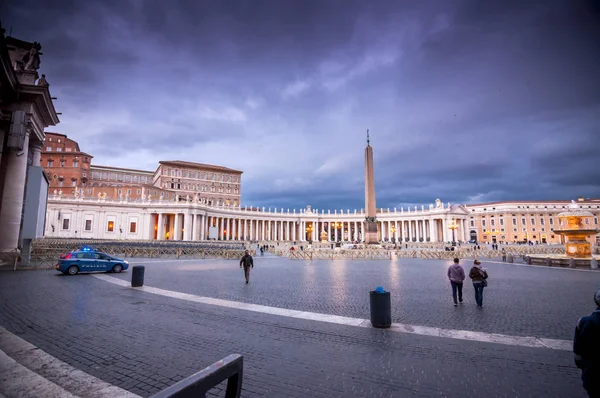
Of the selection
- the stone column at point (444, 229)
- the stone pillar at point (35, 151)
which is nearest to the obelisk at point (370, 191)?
the stone pillar at point (35, 151)

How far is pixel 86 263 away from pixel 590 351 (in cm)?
2142

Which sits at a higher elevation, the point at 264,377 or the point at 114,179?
the point at 114,179

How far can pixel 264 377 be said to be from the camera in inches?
182

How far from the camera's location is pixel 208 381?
89.8 inches

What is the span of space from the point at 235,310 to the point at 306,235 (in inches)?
3812

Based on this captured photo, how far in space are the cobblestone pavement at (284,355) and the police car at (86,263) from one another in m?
9.32

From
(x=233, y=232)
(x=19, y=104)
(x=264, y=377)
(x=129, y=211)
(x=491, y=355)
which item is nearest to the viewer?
(x=264, y=377)

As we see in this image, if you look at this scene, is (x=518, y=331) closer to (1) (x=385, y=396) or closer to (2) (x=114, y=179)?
(1) (x=385, y=396)

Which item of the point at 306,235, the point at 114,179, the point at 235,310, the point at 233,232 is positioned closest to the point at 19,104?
the point at 235,310

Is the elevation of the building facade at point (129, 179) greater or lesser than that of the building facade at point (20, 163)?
greater

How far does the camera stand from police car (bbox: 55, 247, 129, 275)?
16980mm

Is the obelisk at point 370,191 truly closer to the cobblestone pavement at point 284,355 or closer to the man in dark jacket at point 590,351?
the cobblestone pavement at point 284,355

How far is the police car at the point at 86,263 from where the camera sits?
17.0 metres

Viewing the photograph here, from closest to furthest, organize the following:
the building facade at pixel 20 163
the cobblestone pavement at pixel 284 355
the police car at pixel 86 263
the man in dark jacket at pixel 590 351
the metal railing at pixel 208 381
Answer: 1. the metal railing at pixel 208 381
2. the man in dark jacket at pixel 590 351
3. the cobblestone pavement at pixel 284 355
4. the building facade at pixel 20 163
5. the police car at pixel 86 263
